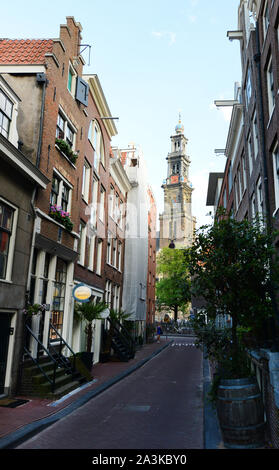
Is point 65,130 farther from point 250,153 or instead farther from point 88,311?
point 250,153

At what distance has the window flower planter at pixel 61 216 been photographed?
44.2 feet

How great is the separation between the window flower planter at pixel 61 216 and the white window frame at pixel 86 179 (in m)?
3.96

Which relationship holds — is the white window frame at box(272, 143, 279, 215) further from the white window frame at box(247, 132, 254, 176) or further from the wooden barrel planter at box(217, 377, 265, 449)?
the wooden barrel planter at box(217, 377, 265, 449)

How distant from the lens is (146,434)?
25.5ft

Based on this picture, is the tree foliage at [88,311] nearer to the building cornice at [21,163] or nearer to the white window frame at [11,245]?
the white window frame at [11,245]

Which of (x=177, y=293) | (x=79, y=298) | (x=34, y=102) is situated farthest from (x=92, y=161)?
(x=177, y=293)

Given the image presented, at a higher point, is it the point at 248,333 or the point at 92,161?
the point at 92,161

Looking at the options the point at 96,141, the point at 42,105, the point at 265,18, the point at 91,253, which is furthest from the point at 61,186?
the point at 265,18

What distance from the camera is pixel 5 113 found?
11.0 metres

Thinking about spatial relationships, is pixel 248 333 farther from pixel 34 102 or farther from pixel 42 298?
pixel 34 102

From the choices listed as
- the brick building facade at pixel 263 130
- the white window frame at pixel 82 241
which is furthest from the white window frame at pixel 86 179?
the brick building facade at pixel 263 130

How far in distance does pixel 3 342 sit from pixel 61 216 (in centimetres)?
499
